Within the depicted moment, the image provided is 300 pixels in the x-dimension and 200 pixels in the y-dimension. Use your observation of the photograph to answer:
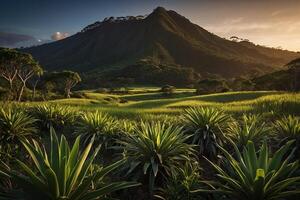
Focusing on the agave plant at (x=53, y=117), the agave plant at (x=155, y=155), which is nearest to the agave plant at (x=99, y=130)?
the agave plant at (x=53, y=117)

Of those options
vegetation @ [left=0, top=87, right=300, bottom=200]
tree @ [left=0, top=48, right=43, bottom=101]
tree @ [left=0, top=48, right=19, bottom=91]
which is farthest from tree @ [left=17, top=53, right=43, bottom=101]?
vegetation @ [left=0, top=87, right=300, bottom=200]

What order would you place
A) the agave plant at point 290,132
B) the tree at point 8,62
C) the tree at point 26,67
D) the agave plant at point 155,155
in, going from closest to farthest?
1. the agave plant at point 155,155
2. the agave plant at point 290,132
3. the tree at point 8,62
4. the tree at point 26,67

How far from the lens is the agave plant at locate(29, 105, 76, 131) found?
1797 cm

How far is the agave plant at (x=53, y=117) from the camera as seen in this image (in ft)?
59.0

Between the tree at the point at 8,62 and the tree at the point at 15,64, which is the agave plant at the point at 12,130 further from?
the tree at the point at 8,62

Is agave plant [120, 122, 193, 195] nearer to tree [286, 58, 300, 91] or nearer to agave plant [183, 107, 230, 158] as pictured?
agave plant [183, 107, 230, 158]

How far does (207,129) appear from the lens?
13172mm

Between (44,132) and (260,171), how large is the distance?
1276cm

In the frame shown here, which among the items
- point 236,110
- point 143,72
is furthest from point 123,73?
point 236,110

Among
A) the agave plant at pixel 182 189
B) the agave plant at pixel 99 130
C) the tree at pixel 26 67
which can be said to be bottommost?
the agave plant at pixel 182 189

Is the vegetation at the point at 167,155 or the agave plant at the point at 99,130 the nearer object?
the vegetation at the point at 167,155

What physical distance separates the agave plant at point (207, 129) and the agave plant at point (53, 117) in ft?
22.6

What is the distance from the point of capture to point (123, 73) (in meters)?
189

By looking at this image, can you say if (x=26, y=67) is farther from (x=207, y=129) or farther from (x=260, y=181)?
(x=260, y=181)
